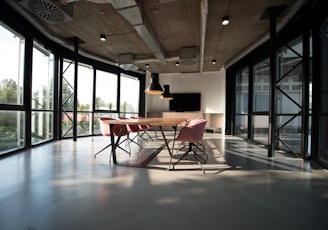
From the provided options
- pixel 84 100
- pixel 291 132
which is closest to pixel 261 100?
pixel 291 132

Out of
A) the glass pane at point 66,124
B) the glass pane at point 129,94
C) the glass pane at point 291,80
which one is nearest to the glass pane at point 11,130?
the glass pane at point 66,124

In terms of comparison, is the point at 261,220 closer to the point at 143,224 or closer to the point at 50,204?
the point at 143,224

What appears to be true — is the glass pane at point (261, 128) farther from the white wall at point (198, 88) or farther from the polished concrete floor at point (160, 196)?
the white wall at point (198, 88)

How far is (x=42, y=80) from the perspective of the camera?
5164 millimetres

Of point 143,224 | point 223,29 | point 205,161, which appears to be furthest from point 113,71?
point 143,224

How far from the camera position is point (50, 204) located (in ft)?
5.80

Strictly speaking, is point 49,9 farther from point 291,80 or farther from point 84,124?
point 291,80

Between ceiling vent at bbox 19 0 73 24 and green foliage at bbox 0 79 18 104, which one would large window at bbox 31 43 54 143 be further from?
ceiling vent at bbox 19 0 73 24

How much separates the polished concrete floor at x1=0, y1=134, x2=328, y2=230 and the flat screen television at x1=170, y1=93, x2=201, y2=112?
234 inches

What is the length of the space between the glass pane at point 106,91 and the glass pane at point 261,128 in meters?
5.62

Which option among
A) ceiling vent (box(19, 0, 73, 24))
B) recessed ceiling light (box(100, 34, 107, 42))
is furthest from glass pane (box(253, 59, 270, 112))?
ceiling vent (box(19, 0, 73, 24))

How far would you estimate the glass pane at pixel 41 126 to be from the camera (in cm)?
486

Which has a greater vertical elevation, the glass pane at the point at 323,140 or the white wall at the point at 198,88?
the white wall at the point at 198,88

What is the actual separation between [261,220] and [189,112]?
750cm
